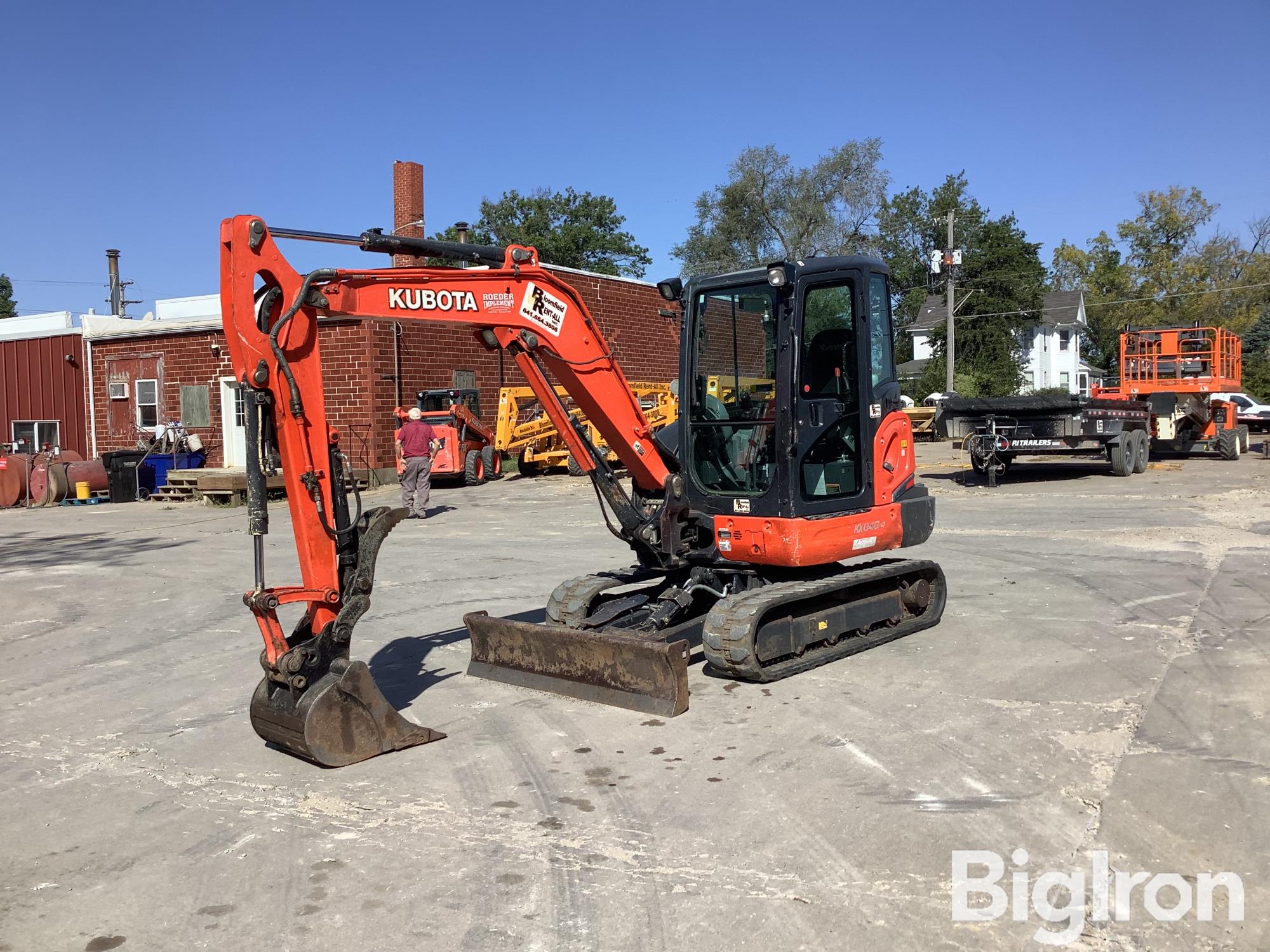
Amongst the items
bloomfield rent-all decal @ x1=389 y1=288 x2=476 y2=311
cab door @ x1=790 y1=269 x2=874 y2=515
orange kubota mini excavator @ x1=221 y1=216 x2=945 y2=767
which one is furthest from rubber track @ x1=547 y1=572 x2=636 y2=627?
bloomfield rent-all decal @ x1=389 y1=288 x2=476 y2=311

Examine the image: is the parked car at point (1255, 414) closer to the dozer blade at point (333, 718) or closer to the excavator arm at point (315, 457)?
the excavator arm at point (315, 457)

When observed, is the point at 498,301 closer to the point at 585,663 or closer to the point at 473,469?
the point at 585,663

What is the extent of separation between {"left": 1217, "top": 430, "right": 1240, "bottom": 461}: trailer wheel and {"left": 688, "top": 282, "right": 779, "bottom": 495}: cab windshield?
22069 mm

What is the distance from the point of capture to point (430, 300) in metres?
6.26

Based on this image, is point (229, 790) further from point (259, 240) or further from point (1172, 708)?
point (1172, 708)

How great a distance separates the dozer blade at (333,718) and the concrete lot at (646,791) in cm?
13

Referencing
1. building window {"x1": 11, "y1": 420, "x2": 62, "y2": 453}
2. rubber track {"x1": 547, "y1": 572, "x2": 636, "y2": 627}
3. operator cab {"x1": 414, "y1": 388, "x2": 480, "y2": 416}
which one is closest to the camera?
rubber track {"x1": 547, "y1": 572, "x2": 636, "y2": 627}

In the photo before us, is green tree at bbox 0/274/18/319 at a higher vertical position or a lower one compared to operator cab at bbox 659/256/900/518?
higher

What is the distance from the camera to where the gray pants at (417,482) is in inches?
716

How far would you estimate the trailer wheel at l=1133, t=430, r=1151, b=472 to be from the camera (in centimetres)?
2136

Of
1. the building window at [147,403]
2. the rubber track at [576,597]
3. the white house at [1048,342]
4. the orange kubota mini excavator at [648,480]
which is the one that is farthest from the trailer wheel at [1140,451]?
the white house at [1048,342]

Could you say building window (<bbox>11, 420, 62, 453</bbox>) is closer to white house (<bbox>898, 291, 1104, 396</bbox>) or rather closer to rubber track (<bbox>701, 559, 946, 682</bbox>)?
rubber track (<bbox>701, 559, 946, 682</bbox>)

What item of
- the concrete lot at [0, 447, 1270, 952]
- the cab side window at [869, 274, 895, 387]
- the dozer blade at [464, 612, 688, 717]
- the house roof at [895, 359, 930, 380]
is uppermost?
the house roof at [895, 359, 930, 380]

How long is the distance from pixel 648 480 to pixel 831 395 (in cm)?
146
